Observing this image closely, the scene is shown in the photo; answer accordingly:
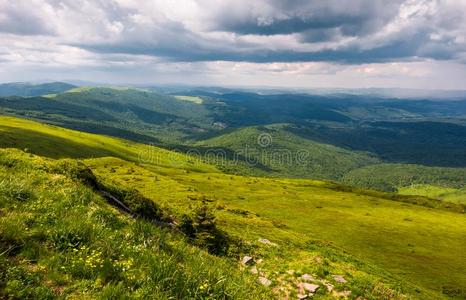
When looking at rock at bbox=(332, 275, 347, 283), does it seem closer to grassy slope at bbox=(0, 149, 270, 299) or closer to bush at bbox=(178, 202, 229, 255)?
bush at bbox=(178, 202, 229, 255)

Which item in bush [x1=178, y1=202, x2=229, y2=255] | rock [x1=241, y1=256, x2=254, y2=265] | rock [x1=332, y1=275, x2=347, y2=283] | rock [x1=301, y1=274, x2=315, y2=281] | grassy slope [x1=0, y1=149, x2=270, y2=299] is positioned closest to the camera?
grassy slope [x1=0, y1=149, x2=270, y2=299]

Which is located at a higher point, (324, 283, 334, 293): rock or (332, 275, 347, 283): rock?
(324, 283, 334, 293): rock

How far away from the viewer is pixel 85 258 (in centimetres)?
873

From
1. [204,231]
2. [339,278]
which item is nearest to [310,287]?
[339,278]

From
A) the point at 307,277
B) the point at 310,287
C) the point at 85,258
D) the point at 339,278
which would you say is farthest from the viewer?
the point at 339,278

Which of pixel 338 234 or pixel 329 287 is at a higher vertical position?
pixel 329 287

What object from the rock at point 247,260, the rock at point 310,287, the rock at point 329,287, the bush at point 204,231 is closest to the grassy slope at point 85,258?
the bush at point 204,231

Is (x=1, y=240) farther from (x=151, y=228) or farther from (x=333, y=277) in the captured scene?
(x=333, y=277)

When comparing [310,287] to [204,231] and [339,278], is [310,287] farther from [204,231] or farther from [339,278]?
[204,231]

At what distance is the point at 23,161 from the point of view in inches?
739

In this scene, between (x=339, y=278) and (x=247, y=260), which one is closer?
(x=247, y=260)

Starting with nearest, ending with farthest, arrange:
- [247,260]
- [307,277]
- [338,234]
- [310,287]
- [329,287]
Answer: [310,287] < [329,287] < [307,277] < [247,260] < [338,234]

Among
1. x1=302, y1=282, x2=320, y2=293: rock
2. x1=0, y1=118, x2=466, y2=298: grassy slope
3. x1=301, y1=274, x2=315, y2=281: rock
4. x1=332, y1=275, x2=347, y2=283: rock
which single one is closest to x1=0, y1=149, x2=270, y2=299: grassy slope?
x1=302, y1=282, x2=320, y2=293: rock

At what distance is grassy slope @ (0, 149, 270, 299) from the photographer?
7.43 metres
